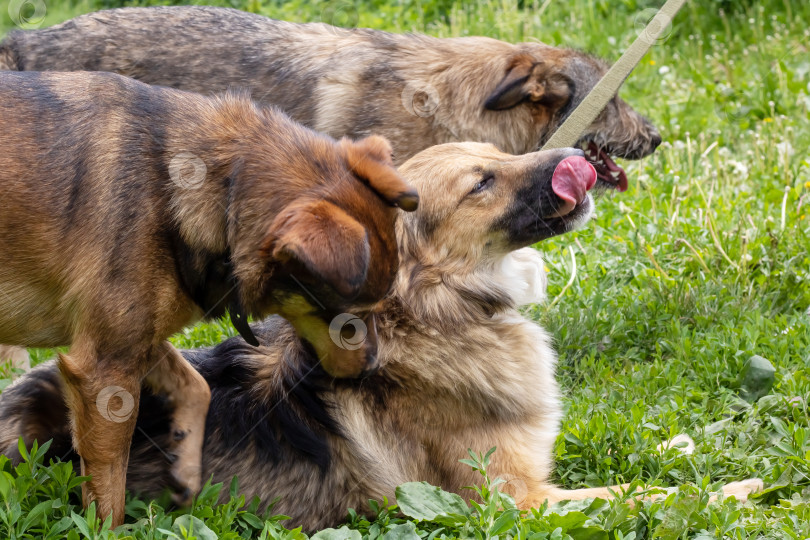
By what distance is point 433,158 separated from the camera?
4047mm

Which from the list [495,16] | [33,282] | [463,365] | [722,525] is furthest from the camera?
[495,16]

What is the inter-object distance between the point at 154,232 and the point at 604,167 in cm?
343

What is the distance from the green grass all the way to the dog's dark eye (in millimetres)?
1106

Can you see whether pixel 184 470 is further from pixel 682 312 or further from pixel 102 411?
pixel 682 312

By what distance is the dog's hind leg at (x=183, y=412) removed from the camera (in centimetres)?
363

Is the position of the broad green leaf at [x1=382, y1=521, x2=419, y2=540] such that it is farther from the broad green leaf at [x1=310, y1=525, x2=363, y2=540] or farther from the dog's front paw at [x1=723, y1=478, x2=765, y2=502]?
the dog's front paw at [x1=723, y1=478, x2=765, y2=502]

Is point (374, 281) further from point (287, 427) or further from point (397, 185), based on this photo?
point (287, 427)

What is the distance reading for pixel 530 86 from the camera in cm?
578

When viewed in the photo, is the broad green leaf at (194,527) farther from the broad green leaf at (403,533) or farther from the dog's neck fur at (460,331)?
the dog's neck fur at (460,331)

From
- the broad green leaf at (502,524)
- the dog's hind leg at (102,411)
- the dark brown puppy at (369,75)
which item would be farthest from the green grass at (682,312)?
the dark brown puppy at (369,75)

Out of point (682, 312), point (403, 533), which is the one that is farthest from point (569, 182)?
point (403, 533)

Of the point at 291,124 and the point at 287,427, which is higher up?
the point at 291,124

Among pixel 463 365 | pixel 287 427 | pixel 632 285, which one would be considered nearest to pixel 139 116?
pixel 287 427

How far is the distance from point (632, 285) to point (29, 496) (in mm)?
3468
